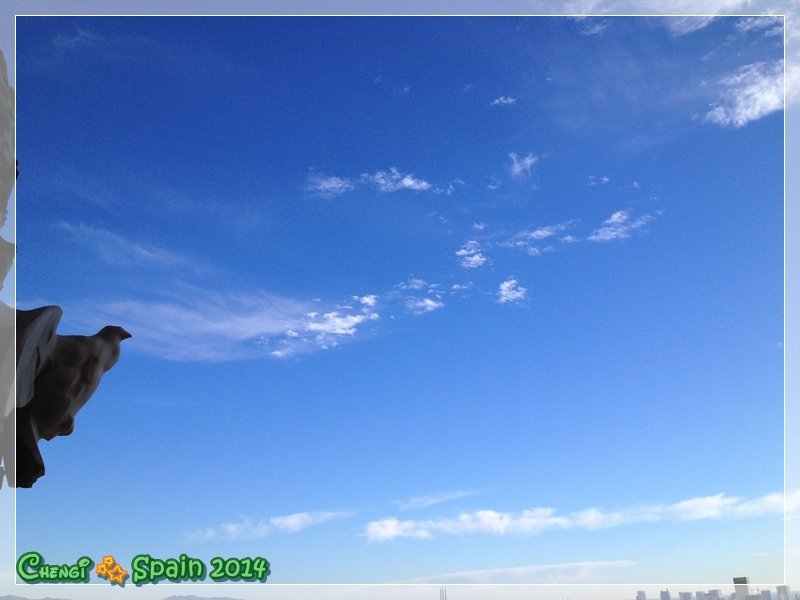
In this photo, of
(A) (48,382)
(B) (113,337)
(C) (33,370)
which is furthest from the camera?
(B) (113,337)

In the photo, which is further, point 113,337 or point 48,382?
point 113,337

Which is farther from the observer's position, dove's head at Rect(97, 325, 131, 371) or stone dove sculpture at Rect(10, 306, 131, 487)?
dove's head at Rect(97, 325, 131, 371)

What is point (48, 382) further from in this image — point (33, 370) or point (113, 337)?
point (113, 337)

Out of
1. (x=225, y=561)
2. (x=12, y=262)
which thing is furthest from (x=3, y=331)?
(x=225, y=561)

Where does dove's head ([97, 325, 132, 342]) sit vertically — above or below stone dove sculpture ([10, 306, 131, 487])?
above

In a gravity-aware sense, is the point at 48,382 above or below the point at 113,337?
below

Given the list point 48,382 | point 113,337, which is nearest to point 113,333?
point 113,337

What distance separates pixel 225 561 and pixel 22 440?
106 inches

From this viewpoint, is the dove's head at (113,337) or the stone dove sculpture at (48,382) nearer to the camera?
the stone dove sculpture at (48,382)

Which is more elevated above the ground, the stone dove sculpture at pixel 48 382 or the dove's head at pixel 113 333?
the dove's head at pixel 113 333

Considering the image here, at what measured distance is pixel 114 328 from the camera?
4707 mm

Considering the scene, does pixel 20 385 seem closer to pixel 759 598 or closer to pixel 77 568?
pixel 77 568

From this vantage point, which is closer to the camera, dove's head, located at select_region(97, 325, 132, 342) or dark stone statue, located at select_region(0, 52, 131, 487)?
dark stone statue, located at select_region(0, 52, 131, 487)

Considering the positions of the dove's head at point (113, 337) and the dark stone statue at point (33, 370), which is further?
the dove's head at point (113, 337)
